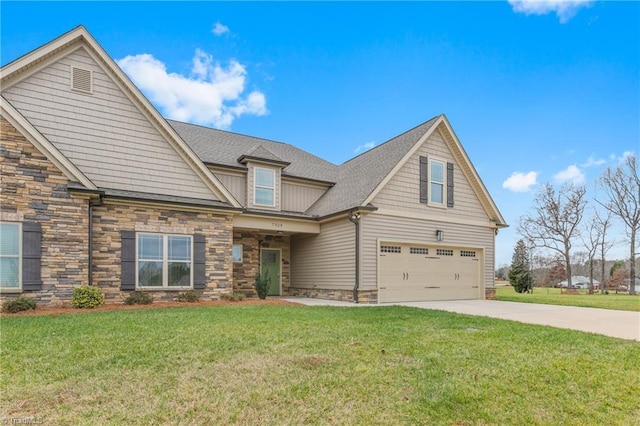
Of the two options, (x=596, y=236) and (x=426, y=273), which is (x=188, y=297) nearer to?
(x=426, y=273)

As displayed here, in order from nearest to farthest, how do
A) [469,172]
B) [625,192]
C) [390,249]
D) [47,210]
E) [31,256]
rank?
[31,256]
[47,210]
[390,249]
[469,172]
[625,192]

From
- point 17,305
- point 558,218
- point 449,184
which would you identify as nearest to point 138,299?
point 17,305

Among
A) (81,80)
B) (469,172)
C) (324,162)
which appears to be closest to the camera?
(81,80)

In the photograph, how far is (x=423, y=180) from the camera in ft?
49.5

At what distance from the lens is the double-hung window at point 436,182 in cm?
1533

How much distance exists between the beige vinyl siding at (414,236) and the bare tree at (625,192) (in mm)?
20620

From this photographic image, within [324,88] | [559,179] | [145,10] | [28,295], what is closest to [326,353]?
[28,295]

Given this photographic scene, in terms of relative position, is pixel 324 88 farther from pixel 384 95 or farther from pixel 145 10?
pixel 145 10

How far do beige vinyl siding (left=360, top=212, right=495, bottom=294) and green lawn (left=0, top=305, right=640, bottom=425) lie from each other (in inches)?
242

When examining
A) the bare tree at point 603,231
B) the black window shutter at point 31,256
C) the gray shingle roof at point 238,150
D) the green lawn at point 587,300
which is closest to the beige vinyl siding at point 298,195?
the gray shingle roof at point 238,150

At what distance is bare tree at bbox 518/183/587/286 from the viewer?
31.7 m

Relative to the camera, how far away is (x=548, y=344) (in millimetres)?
6223

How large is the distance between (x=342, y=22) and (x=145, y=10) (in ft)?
22.8

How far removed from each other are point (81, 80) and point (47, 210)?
14.2ft
